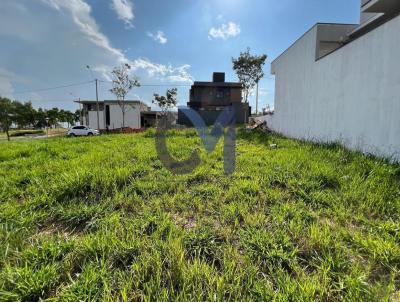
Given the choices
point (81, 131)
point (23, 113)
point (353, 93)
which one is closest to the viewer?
point (353, 93)

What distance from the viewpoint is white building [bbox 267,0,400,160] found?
4215mm

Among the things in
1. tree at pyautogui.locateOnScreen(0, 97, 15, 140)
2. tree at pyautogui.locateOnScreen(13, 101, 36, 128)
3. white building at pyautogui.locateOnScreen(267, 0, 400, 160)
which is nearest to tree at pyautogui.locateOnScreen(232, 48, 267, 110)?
white building at pyautogui.locateOnScreen(267, 0, 400, 160)

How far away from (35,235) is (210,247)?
5.81ft

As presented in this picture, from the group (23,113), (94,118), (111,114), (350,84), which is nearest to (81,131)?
(111,114)

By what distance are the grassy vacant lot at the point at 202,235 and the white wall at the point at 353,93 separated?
4.18ft

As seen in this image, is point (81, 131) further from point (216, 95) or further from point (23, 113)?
point (23, 113)

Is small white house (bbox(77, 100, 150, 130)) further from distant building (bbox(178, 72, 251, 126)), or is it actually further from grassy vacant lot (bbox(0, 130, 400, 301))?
grassy vacant lot (bbox(0, 130, 400, 301))

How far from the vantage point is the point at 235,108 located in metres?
23.6

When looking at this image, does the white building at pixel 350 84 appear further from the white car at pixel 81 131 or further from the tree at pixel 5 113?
the tree at pixel 5 113

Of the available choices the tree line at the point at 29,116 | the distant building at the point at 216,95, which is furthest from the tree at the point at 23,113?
the distant building at the point at 216,95

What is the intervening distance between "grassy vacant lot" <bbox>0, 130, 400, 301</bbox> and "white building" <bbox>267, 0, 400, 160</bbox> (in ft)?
5.00

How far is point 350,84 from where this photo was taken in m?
5.40

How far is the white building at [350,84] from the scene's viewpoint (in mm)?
4215

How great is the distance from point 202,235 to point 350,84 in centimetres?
586
